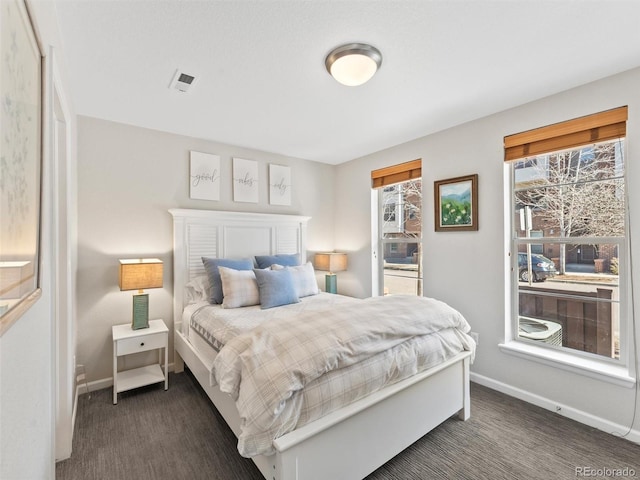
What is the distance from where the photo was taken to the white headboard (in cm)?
306

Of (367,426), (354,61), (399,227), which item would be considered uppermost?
(354,61)

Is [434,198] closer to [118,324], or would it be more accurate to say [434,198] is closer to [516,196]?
[516,196]

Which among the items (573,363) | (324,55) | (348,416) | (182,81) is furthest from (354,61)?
(573,363)

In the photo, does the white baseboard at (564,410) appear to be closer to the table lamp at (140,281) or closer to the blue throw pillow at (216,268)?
the blue throw pillow at (216,268)

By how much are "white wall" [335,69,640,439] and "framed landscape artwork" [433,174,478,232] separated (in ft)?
0.19

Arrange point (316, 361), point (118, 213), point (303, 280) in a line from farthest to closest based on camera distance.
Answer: point (303, 280) < point (118, 213) < point (316, 361)

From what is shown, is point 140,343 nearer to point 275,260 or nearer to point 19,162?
point 275,260

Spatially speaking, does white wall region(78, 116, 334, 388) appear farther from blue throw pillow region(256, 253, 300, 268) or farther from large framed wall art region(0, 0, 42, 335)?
large framed wall art region(0, 0, 42, 335)

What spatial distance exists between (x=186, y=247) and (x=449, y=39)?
9.30 feet

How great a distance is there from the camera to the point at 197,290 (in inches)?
118

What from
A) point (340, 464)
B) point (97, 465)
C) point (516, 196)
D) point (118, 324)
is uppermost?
point (516, 196)

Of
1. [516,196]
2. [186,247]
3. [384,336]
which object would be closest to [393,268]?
[516,196]

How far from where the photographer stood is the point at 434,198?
125 inches

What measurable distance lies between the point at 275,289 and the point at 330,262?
53.1 inches
